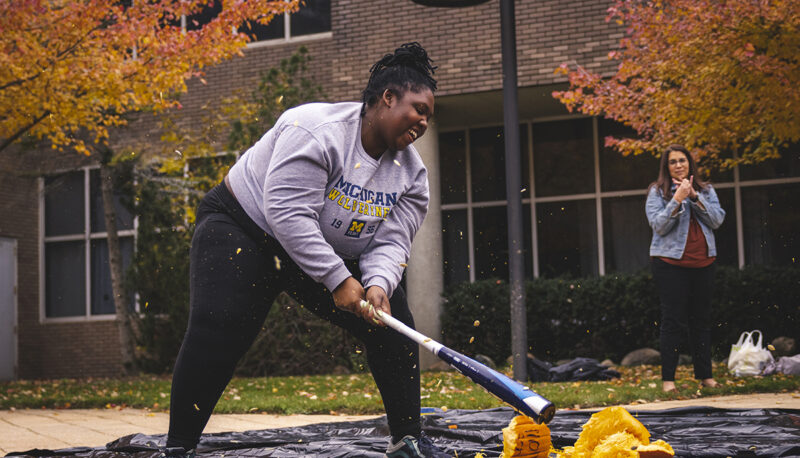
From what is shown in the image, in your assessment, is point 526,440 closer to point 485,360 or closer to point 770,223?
point 485,360

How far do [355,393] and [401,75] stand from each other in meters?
4.93

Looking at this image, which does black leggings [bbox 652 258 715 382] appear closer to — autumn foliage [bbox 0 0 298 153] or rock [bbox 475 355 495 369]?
rock [bbox 475 355 495 369]

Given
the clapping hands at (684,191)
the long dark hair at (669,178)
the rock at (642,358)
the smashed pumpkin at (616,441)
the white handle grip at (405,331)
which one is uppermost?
the long dark hair at (669,178)

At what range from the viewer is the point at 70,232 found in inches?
558

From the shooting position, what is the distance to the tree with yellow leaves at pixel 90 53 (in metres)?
8.21

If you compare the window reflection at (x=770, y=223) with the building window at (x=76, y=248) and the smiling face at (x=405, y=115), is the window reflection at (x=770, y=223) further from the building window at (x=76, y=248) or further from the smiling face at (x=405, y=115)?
the building window at (x=76, y=248)

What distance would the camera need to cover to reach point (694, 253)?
6145 millimetres

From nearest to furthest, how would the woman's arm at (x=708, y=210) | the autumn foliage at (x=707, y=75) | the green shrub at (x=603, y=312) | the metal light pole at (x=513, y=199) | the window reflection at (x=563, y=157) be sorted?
the woman's arm at (x=708, y=210) < the metal light pole at (x=513, y=199) < the autumn foliage at (x=707, y=75) < the green shrub at (x=603, y=312) < the window reflection at (x=563, y=157)

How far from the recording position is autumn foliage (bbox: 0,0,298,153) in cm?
821

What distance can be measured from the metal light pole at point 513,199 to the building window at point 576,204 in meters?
4.21

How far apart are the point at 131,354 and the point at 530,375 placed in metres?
6.46

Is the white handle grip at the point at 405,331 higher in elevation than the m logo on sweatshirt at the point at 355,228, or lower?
lower

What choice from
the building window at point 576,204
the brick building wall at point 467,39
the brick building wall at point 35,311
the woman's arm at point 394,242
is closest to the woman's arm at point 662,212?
the woman's arm at point 394,242

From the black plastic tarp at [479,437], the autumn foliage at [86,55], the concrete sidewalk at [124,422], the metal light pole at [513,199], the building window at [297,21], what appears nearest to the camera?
the black plastic tarp at [479,437]
